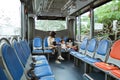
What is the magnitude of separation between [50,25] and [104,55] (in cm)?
498

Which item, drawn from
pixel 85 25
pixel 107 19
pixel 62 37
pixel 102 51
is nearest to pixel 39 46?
pixel 62 37

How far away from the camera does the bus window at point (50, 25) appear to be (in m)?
8.71

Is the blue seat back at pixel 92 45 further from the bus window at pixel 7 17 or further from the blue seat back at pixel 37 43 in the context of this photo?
the blue seat back at pixel 37 43

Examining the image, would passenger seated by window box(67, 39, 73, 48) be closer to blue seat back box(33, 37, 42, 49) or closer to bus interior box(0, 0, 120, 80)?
bus interior box(0, 0, 120, 80)

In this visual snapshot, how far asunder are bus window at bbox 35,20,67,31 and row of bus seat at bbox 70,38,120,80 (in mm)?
3270

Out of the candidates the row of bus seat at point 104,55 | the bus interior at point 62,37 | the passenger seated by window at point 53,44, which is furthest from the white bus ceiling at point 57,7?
the row of bus seat at point 104,55

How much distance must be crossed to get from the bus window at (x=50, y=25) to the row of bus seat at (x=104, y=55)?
129 inches

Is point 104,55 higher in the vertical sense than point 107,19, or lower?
lower

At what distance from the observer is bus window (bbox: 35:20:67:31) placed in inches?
343

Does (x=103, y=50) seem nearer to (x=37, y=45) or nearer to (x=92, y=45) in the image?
(x=92, y=45)

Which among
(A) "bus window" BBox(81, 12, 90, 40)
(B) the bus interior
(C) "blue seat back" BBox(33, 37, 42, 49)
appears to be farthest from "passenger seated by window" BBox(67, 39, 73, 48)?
(C) "blue seat back" BBox(33, 37, 42, 49)

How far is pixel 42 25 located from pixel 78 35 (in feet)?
6.38

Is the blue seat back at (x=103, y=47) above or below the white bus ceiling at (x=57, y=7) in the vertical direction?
below

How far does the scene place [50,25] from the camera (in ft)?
29.0
